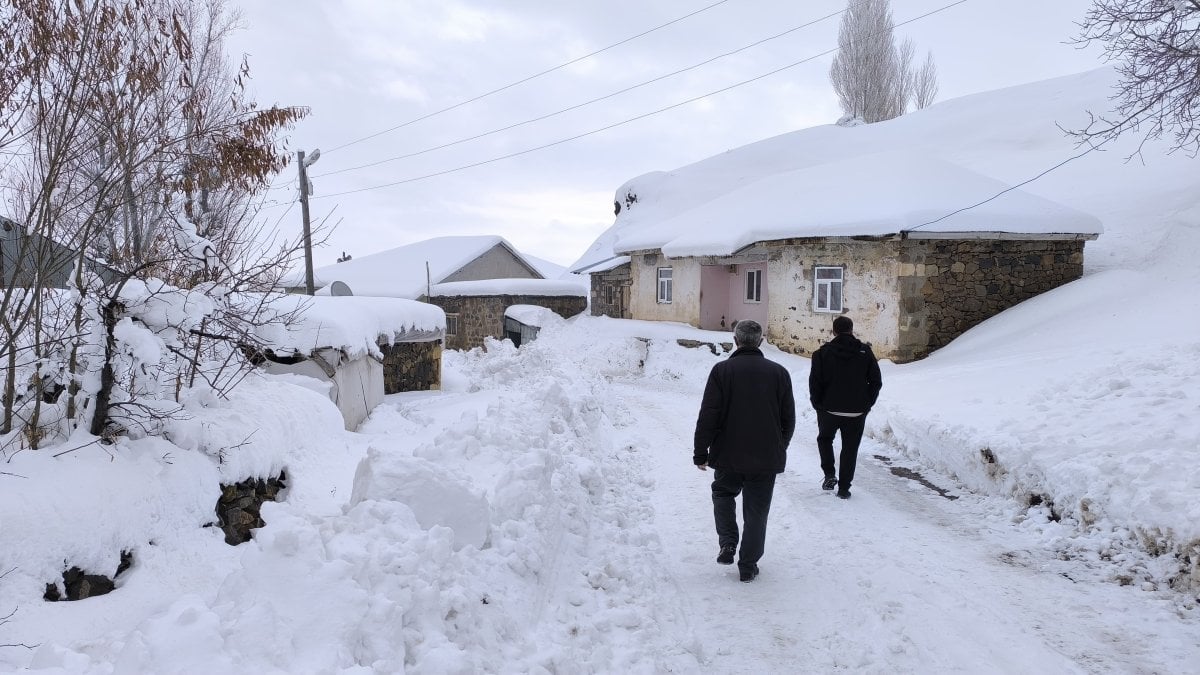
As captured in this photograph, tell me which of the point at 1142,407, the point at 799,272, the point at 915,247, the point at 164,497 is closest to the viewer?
the point at 164,497

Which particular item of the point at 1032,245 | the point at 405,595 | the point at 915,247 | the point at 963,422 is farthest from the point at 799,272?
the point at 405,595

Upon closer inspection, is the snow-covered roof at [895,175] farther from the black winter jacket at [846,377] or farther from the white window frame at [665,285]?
the black winter jacket at [846,377]

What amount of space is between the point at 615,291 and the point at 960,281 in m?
14.2

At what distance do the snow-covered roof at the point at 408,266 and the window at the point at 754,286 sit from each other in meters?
15.9

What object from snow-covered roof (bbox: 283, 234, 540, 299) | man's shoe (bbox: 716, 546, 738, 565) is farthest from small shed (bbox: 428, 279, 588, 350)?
Result: man's shoe (bbox: 716, 546, 738, 565)

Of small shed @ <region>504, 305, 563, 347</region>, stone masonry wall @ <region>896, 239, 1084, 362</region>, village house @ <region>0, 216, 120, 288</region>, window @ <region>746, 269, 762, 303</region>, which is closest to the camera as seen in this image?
village house @ <region>0, 216, 120, 288</region>

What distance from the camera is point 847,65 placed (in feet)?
126

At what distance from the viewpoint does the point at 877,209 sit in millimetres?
13477

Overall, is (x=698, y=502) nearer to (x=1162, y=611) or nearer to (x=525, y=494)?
(x=525, y=494)

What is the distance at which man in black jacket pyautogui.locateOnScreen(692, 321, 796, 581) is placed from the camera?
452cm

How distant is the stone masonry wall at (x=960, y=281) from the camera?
1270 cm

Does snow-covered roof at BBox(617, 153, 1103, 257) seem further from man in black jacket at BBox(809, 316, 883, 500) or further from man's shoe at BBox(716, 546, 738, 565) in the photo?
man's shoe at BBox(716, 546, 738, 565)

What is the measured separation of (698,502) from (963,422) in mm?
3438

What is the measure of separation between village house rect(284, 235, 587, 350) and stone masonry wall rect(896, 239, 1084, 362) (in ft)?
48.9
